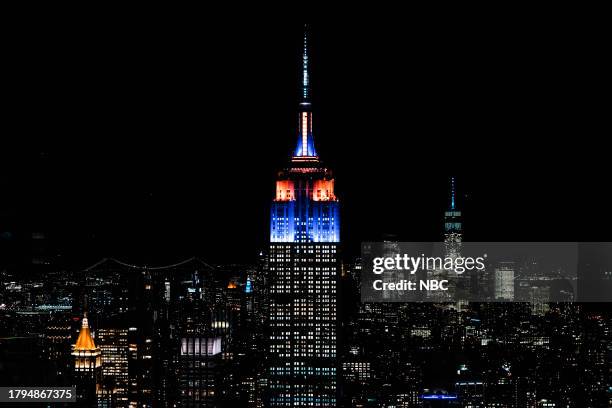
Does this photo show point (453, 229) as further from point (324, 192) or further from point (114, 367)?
point (114, 367)

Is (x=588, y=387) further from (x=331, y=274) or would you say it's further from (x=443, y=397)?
(x=331, y=274)

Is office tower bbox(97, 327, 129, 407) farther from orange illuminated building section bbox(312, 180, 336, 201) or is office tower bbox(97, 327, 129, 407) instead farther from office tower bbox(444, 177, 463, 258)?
office tower bbox(444, 177, 463, 258)

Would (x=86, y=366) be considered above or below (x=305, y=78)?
below

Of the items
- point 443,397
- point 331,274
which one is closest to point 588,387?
point 443,397

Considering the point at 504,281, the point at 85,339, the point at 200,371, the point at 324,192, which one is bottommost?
the point at 200,371

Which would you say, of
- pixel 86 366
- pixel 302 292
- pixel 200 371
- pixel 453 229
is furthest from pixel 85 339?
pixel 453 229

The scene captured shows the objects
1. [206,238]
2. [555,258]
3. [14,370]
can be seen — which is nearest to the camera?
[14,370]
